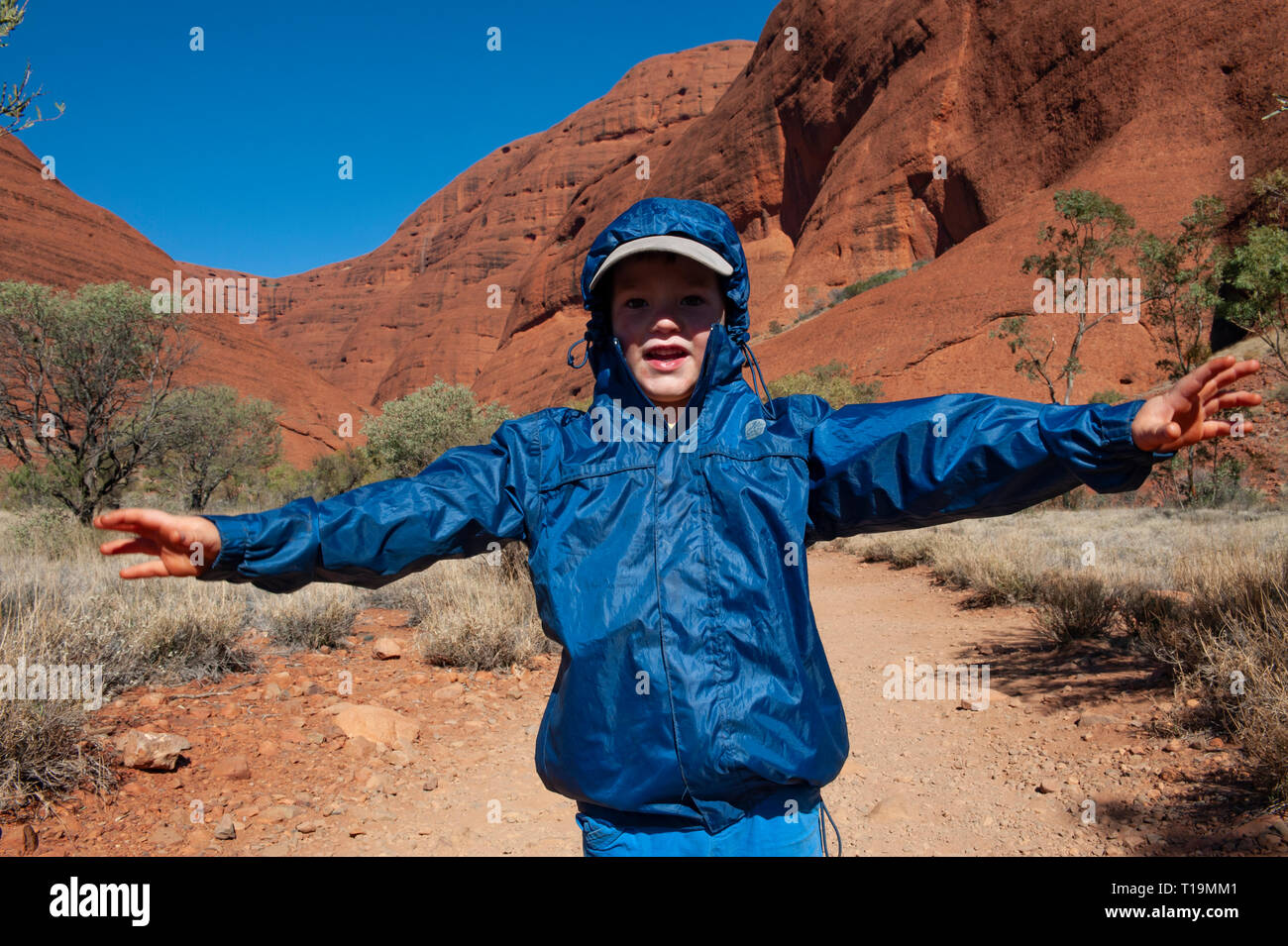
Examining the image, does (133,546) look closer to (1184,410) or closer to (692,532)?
(692,532)

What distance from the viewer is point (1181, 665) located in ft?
15.5

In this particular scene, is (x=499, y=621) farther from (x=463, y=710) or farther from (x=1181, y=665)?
(x=1181, y=665)

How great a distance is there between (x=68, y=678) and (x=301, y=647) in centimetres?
197

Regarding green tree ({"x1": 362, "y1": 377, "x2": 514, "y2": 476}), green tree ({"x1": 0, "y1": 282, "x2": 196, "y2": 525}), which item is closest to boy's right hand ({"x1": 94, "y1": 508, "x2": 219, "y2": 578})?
green tree ({"x1": 0, "y1": 282, "x2": 196, "y2": 525})

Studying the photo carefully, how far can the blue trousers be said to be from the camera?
4.57ft

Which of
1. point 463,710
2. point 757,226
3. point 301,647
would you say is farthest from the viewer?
point 757,226

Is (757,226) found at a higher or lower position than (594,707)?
higher

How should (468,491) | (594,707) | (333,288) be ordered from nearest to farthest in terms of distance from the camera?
(594,707), (468,491), (333,288)

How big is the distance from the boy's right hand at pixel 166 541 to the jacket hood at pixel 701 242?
777 millimetres

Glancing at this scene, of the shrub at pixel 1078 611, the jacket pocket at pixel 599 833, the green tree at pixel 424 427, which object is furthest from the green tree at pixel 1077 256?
the jacket pocket at pixel 599 833

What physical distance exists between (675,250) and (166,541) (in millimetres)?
1128

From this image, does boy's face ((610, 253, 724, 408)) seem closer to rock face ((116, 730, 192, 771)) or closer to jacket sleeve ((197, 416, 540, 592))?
jacket sleeve ((197, 416, 540, 592))

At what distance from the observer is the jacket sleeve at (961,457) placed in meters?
1.37

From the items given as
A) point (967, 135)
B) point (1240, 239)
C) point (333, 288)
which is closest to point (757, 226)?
point (967, 135)
